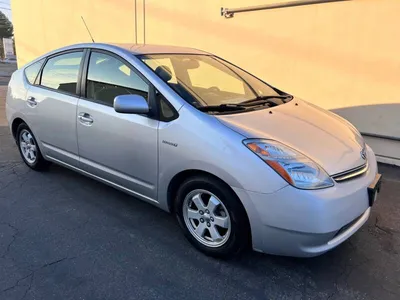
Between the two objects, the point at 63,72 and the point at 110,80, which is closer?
the point at 110,80

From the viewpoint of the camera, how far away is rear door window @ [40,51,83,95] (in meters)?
3.37

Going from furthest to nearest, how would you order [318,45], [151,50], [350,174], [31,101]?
[318,45], [31,101], [151,50], [350,174]

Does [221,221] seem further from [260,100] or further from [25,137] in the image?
[25,137]

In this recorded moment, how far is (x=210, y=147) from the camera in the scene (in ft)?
7.59

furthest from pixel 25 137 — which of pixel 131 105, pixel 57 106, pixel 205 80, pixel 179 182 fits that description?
pixel 179 182

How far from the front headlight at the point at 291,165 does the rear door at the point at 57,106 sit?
6.28 ft

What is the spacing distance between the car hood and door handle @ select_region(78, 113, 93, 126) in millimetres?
1284

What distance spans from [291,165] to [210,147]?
536mm

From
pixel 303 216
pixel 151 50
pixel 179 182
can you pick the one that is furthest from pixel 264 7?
pixel 303 216

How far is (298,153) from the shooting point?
223 centimetres

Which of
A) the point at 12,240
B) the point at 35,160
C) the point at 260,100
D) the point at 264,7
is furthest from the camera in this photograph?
the point at 264,7

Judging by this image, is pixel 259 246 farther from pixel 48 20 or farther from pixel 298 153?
pixel 48 20

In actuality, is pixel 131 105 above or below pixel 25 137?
above

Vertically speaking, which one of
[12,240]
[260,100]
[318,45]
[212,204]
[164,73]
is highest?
[318,45]
